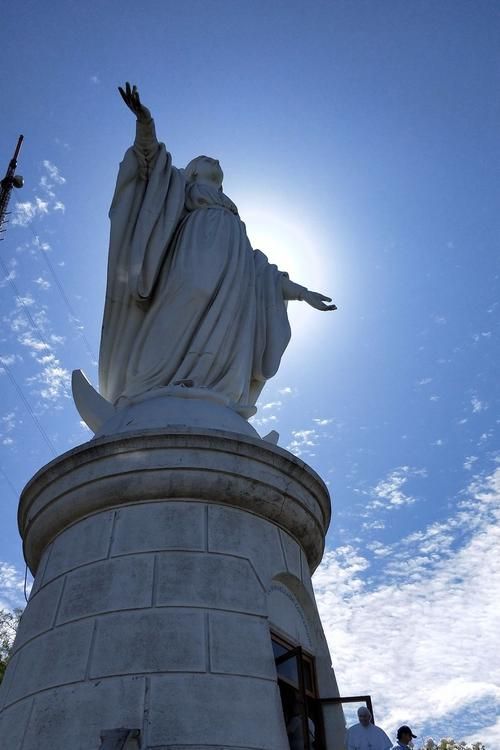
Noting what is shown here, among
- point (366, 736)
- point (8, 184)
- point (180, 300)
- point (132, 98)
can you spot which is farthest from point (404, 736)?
point (8, 184)

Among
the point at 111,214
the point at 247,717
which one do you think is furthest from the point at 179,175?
the point at 247,717

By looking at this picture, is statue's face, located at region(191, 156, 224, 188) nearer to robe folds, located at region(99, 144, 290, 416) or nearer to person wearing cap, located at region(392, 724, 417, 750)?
robe folds, located at region(99, 144, 290, 416)

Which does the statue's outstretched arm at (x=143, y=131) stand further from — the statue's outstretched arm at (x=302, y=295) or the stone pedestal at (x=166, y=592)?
the stone pedestal at (x=166, y=592)

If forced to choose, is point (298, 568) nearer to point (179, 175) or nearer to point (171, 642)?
point (171, 642)

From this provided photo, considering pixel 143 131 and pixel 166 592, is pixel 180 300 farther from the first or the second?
pixel 166 592

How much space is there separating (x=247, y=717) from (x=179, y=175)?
7144 millimetres

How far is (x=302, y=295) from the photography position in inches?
386

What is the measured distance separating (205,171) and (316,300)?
3.06 m

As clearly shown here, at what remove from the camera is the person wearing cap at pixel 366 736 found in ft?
17.5

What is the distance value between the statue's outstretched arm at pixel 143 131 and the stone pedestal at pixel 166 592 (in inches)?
166

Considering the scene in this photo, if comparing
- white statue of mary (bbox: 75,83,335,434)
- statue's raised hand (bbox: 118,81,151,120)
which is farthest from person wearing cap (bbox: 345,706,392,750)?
statue's raised hand (bbox: 118,81,151,120)

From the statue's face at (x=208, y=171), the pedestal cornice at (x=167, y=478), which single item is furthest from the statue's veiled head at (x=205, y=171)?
the pedestal cornice at (x=167, y=478)

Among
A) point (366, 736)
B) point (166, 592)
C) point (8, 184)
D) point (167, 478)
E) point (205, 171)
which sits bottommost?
point (366, 736)

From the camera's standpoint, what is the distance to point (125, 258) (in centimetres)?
903
